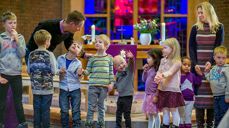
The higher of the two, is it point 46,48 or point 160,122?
point 46,48

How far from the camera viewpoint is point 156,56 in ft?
15.5

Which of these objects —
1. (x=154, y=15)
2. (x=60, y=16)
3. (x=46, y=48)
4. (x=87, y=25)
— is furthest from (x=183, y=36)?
(x=46, y=48)

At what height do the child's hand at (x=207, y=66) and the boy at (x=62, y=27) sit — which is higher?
the boy at (x=62, y=27)

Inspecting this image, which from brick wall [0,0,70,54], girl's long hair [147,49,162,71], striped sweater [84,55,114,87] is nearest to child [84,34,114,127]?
striped sweater [84,55,114,87]

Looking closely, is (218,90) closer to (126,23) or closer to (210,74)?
(210,74)

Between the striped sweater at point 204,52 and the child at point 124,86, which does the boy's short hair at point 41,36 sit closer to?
the child at point 124,86

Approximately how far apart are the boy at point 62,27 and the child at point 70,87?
0.23 m

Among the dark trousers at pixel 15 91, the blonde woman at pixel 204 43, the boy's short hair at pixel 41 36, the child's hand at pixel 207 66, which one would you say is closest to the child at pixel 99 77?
the boy's short hair at pixel 41 36

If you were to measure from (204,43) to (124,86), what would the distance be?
107 centimetres

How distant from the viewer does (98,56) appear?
4.70 meters

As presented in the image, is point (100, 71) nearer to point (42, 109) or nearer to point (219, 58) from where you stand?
point (42, 109)

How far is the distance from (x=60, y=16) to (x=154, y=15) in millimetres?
2201

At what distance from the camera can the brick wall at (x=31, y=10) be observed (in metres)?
8.86

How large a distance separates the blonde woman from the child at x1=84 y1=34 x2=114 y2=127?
96 cm
